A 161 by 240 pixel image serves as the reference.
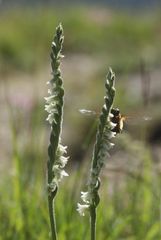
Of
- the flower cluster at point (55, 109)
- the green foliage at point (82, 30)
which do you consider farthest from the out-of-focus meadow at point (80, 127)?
the flower cluster at point (55, 109)

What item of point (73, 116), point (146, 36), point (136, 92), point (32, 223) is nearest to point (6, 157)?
point (73, 116)

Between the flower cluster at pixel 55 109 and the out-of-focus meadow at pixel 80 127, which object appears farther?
the out-of-focus meadow at pixel 80 127

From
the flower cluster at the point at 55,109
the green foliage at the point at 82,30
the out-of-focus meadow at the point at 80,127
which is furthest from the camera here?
the green foliage at the point at 82,30

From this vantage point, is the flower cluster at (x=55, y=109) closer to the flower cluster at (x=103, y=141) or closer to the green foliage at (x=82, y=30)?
the flower cluster at (x=103, y=141)

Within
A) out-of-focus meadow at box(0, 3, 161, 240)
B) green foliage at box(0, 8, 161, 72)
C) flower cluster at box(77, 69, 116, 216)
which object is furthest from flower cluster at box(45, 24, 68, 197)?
green foliage at box(0, 8, 161, 72)

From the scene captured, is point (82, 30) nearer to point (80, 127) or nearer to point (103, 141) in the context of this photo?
point (80, 127)

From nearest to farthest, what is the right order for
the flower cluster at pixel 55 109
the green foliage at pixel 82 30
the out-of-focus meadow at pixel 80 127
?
the flower cluster at pixel 55 109, the out-of-focus meadow at pixel 80 127, the green foliage at pixel 82 30

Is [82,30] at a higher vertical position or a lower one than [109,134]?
lower

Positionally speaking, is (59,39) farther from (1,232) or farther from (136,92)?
(136,92)

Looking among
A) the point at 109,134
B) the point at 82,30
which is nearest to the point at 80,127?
the point at 109,134
